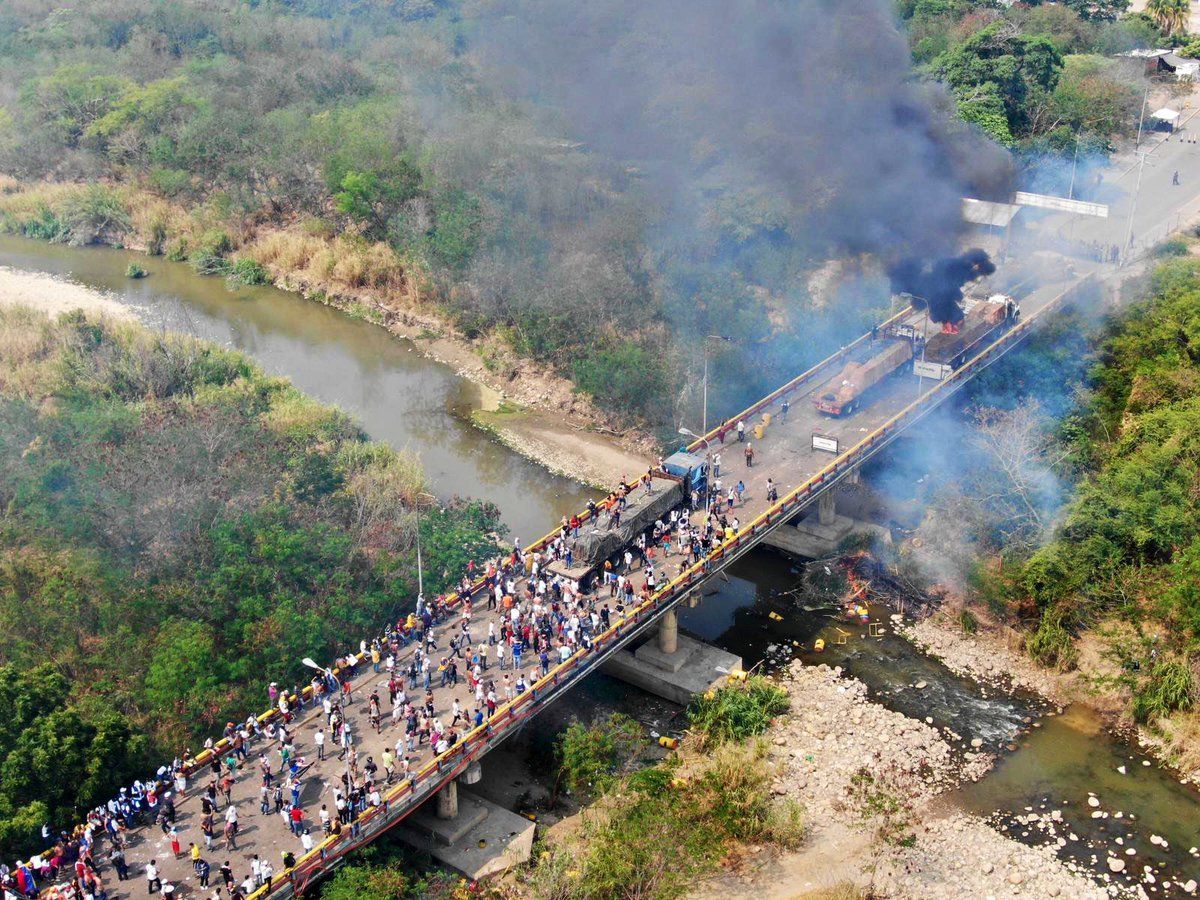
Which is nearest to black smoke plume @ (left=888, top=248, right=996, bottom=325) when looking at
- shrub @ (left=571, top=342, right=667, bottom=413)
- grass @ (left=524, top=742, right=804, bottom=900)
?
shrub @ (left=571, top=342, right=667, bottom=413)

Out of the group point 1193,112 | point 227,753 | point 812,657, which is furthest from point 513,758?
point 1193,112

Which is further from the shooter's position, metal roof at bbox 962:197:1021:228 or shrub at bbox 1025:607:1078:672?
metal roof at bbox 962:197:1021:228

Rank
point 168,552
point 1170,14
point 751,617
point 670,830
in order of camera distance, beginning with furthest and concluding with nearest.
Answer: point 1170,14
point 751,617
point 168,552
point 670,830

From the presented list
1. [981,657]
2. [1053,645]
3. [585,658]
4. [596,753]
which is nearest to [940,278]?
[981,657]

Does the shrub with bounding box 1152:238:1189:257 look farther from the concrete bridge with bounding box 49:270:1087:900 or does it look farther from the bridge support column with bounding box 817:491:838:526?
the bridge support column with bounding box 817:491:838:526

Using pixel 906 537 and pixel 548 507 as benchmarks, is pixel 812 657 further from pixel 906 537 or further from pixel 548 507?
pixel 548 507

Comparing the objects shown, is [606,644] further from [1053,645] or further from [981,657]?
[1053,645]
